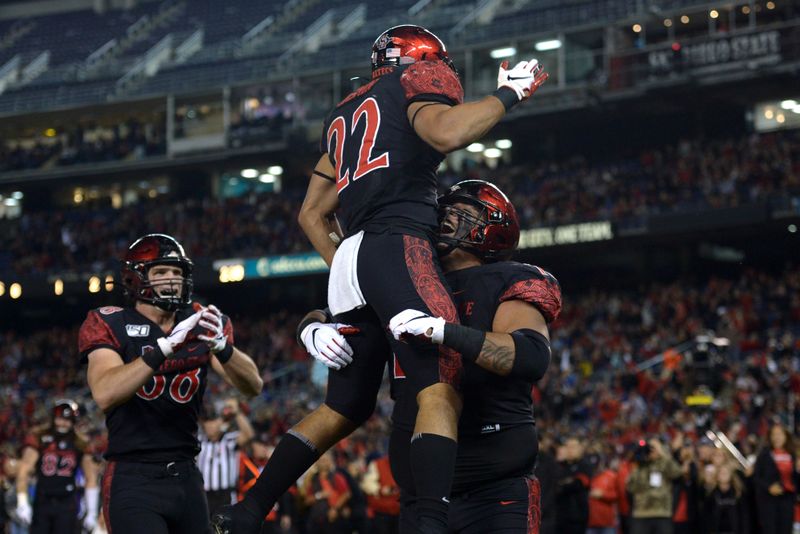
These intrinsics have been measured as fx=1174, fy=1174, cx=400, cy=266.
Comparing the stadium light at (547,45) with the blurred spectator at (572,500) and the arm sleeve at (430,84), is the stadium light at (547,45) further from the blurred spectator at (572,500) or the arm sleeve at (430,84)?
the arm sleeve at (430,84)

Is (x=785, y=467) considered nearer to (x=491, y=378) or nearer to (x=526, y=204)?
(x=491, y=378)

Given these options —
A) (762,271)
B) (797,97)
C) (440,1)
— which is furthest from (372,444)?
(440,1)

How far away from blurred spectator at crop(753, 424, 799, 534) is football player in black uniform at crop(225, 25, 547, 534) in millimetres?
8622

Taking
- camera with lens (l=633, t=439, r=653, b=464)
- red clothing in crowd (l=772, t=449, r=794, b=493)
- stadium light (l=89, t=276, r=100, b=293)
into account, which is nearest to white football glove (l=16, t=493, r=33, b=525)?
camera with lens (l=633, t=439, r=653, b=464)

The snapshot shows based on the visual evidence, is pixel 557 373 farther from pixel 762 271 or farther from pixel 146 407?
pixel 146 407

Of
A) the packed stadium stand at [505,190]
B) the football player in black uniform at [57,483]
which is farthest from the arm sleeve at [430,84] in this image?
Answer: the packed stadium stand at [505,190]

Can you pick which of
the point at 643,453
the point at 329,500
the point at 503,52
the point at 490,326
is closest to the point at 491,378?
the point at 490,326

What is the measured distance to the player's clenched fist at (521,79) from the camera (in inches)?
198

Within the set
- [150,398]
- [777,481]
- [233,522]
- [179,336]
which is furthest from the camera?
[777,481]

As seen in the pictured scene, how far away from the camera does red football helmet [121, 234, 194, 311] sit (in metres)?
6.21

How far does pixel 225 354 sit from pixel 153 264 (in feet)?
2.02

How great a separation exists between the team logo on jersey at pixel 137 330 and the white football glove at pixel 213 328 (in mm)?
441

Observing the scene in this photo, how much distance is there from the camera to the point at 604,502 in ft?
46.2

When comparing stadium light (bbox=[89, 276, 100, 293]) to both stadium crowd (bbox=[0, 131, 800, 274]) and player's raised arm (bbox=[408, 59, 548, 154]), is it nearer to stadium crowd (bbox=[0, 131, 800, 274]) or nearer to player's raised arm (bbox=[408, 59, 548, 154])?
stadium crowd (bbox=[0, 131, 800, 274])
